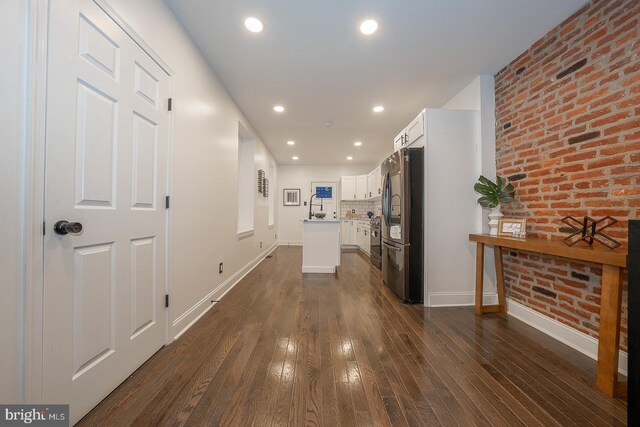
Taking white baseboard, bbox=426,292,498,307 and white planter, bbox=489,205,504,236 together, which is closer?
white planter, bbox=489,205,504,236

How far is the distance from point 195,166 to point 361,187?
5197mm

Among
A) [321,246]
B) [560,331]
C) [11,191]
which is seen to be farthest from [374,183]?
[11,191]

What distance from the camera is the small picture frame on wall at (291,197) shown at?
7.65 metres

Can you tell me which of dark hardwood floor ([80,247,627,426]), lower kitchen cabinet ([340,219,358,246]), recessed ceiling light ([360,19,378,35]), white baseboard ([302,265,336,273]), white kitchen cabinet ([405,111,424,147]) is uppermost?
recessed ceiling light ([360,19,378,35])

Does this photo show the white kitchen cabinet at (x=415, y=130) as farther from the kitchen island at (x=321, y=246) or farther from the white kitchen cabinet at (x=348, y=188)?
the white kitchen cabinet at (x=348, y=188)

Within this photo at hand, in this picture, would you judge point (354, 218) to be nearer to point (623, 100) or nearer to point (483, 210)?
point (483, 210)

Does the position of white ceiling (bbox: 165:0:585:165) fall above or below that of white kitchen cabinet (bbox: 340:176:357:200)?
above

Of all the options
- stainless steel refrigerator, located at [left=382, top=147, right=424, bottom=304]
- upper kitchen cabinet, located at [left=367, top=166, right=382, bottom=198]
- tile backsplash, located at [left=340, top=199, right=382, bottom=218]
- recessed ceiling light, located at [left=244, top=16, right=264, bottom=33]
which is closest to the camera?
recessed ceiling light, located at [left=244, top=16, right=264, bottom=33]

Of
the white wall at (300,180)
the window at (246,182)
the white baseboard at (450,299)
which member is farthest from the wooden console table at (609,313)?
the white wall at (300,180)

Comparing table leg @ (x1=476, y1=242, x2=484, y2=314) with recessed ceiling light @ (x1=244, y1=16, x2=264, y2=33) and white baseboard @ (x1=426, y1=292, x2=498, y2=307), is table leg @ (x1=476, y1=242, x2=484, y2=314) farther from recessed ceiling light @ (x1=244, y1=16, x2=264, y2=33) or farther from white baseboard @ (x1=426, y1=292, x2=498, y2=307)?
recessed ceiling light @ (x1=244, y1=16, x2=264, y2=33)

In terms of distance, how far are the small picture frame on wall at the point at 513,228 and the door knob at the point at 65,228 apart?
3005mm

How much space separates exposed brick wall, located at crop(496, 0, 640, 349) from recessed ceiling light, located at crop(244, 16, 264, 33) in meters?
2.44

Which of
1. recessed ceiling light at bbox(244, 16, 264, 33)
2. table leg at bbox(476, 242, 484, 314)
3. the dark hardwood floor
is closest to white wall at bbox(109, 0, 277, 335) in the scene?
the dark hardwood floor
